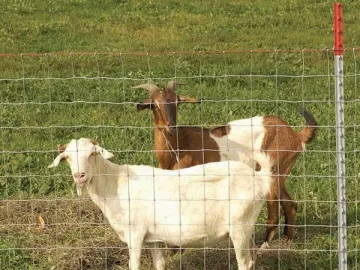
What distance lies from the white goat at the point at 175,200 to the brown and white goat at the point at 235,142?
1.05 meters

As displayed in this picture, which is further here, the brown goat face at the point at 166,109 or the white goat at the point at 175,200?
the brown goat face at the point at 166,109

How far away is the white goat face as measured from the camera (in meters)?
8.37

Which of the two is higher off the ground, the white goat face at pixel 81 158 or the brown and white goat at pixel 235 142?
the brown and white goat at pixel 235 142

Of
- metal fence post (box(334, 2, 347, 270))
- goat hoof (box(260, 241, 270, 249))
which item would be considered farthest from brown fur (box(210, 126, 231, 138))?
metal fence post (box(334, 2, 347, 270))

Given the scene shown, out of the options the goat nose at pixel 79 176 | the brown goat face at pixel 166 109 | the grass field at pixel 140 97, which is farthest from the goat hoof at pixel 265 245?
the goat nose at pixel 79 176

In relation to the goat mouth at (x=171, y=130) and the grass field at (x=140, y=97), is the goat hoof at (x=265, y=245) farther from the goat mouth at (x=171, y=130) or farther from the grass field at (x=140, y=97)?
the goat mouth at (x=171, y=130)

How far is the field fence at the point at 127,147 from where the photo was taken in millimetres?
8828

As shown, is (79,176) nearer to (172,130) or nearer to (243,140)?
(172,130)

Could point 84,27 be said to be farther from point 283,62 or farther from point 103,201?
point 103,201

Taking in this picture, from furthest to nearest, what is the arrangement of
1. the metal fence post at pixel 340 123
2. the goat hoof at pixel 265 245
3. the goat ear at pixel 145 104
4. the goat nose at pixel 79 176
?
the goat ear at pixel 145 104 → the goat hoof at pixel 265 245 → the goat nose at pixel 79 176 → the metal fence post at pixel 340 123

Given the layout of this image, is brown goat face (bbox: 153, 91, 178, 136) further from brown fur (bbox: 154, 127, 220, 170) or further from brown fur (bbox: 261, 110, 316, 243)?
brown fur (bbox: 261, 110, 316, 243)

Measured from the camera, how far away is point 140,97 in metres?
13.9

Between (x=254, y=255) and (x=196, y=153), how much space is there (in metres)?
1.71

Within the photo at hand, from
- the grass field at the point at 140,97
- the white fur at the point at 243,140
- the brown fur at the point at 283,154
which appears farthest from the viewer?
the white fur at the point at 243,140
